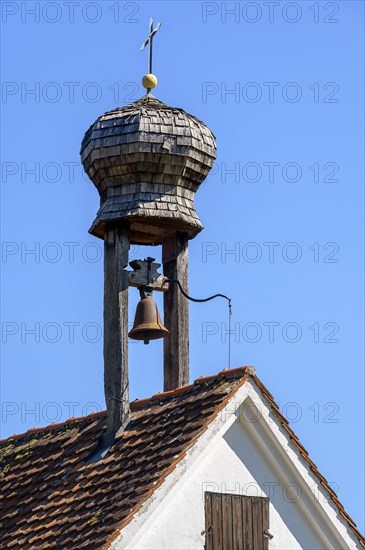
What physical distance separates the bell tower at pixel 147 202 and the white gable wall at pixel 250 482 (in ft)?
9.11

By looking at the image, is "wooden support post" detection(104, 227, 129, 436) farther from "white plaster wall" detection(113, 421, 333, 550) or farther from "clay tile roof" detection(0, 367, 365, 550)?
"white plaster wall" detection(113, 421, 333, 550)

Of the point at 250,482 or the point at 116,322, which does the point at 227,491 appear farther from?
the point at 116,322

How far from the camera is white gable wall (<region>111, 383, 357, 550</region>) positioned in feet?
67.0

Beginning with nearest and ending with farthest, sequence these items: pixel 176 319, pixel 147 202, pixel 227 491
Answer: pixel 227 491 → pixel 147 202 → pixel 176 319

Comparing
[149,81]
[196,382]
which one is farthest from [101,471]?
[149,81]

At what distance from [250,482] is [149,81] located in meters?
6.00

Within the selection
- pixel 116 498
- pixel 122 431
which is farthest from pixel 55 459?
pixel 116 498

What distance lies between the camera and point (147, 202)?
2381 cm

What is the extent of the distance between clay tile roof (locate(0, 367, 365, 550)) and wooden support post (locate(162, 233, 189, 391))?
100cm

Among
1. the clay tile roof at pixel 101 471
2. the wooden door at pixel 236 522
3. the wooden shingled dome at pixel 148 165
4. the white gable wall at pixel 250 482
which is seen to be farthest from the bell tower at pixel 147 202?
the wooden door at pixel 236 522

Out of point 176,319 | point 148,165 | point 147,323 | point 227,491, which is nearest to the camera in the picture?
point 227,491

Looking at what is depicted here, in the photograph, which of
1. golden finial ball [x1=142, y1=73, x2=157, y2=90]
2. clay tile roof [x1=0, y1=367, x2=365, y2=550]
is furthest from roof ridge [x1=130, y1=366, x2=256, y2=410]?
golden finial ball [x1=142, y1=73, x2=157, y2=90]

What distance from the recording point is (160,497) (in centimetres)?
2016

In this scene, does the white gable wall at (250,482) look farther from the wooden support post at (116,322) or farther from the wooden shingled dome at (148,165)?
the wooden shingled dome at (148,165)
